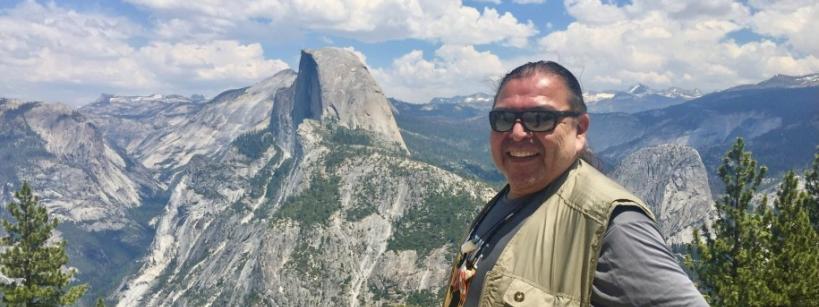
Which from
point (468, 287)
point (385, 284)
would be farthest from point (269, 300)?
point (468, 287)

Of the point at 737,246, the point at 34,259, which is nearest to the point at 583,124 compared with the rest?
the point at 737,246

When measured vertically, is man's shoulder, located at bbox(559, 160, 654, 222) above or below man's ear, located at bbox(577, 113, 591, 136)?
below

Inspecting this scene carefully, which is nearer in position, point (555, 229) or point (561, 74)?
point (555, 229)

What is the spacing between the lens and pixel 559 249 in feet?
13.9

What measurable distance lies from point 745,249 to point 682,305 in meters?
28.8

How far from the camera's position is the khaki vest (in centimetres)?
411

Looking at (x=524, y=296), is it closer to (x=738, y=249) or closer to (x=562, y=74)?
(x=562, y=74)

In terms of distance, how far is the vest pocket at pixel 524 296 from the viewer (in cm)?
412

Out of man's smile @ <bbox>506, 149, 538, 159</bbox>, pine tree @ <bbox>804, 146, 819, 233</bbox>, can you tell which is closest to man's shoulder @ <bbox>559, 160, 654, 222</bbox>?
man's smile @ <bbox>506, 149, 538, 159</bbox>

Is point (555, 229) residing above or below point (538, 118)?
below

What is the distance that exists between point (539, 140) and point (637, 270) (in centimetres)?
143

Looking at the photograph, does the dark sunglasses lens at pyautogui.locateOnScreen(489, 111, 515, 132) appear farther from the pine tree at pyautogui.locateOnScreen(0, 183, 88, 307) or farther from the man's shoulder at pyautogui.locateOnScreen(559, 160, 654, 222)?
the pine tree at pyautogui.locateOnScreen(0, 183, 88, 307)


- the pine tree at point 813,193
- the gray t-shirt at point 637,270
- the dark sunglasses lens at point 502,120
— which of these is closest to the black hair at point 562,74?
the dark sunglasses lens at point 502,120

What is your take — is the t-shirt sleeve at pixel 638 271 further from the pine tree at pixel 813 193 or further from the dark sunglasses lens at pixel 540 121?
the pine tree at pixel 813 193
